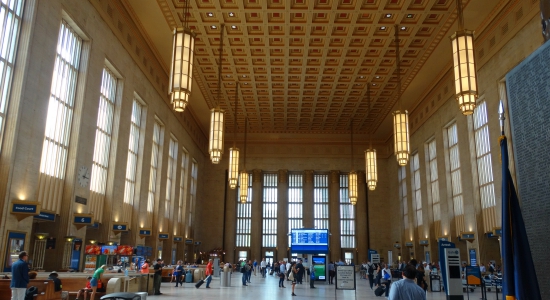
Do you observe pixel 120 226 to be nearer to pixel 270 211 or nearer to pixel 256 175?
pixel 256 175

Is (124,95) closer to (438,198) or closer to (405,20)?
(405,20)

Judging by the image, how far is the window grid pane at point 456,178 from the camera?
22.7 meters

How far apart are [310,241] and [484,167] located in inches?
356

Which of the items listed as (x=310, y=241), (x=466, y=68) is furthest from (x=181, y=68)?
(x=310, y=241)

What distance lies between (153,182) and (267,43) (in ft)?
33.9

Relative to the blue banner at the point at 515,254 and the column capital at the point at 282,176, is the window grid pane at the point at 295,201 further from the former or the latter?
the blue banner at the point at 515,254

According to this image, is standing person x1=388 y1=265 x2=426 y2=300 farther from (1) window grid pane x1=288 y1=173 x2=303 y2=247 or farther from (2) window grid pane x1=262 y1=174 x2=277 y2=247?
(2) window grid pane x1=262 y1=174 x2=277 y2=247

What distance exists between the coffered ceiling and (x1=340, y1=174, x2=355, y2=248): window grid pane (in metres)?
8.05

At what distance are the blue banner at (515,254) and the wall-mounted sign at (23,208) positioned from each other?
11855mm

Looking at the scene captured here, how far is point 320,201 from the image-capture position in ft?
120

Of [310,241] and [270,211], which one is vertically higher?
[270,211]

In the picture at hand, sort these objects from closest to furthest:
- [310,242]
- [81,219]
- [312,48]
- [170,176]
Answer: [81,219]
[310,242]
[312,48]
[170,176]

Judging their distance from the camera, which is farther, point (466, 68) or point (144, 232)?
point (144, 232)

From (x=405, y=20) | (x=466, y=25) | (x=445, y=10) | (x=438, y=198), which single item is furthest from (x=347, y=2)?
(x=438, y=198)
